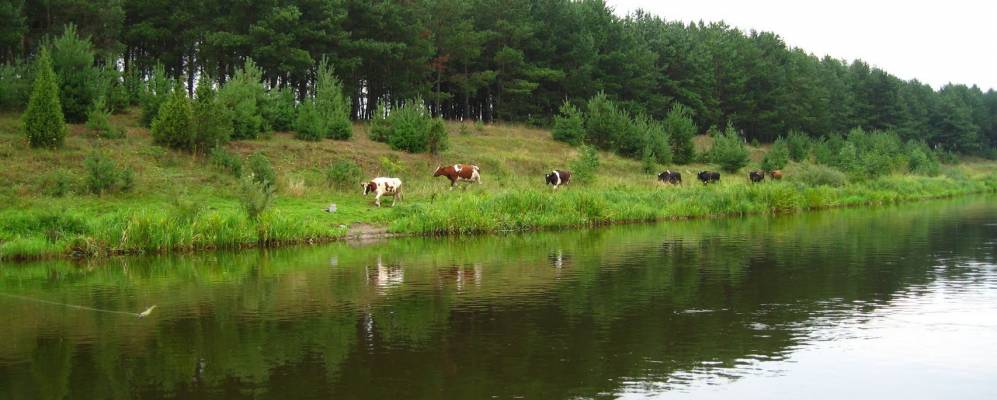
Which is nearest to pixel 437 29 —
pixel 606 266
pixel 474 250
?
pixel 474 250

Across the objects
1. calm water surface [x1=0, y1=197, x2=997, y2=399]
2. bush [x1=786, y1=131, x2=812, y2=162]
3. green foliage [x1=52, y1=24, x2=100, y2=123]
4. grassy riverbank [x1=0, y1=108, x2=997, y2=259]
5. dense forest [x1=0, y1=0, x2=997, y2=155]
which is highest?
dense forest [x1=0, y1=0, x2=997, y2=155]

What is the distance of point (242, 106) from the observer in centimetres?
4234

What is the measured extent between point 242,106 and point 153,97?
16.3 feet

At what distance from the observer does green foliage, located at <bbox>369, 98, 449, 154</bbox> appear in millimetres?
47906

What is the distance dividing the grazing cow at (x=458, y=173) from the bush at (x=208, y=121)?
10570mm

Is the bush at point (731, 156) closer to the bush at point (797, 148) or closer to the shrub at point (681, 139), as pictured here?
the shrub at point (681, 139)

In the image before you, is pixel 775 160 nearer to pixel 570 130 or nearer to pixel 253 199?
pixel 570 130

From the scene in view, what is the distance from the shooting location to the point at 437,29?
68375mm

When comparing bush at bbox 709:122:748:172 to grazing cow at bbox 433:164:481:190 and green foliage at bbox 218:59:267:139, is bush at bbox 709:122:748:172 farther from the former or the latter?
green foliage at bbox 218:59:267:139

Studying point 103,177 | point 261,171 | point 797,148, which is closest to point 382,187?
point 261,171

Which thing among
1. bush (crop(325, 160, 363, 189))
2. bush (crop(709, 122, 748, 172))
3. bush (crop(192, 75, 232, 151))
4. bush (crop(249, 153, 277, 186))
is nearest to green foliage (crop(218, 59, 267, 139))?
bush (crop(192, 75, 232, 151))

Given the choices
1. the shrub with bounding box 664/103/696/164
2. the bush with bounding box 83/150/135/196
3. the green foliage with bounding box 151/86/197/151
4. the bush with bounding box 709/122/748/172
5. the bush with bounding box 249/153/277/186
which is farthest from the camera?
the shrub with bounding box 664/103/696/164

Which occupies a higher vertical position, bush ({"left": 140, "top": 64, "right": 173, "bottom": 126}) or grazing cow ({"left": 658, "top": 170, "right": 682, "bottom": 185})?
bush ({"left": 140, "top": 64, "right": 173, "bottom": 126})

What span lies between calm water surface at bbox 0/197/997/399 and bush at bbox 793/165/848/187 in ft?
92.1
